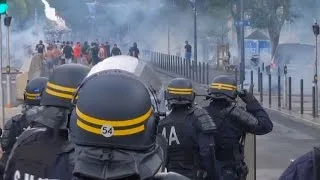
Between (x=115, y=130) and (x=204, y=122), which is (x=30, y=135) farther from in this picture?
(x=204, y=122)

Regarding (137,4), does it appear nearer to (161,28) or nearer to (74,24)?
(161,28)

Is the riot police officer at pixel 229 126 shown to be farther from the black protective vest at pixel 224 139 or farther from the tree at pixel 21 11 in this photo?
the tree at pixel 21 11

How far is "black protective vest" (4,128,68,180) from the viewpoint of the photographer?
338 cm

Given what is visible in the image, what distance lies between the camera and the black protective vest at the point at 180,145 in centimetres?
583

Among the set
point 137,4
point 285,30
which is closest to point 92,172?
point 285,30

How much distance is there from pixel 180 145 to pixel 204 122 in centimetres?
27

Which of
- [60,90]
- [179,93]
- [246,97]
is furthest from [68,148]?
[246,97]

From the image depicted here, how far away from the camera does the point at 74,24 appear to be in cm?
9250

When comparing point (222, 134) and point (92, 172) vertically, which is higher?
point (92, 172)

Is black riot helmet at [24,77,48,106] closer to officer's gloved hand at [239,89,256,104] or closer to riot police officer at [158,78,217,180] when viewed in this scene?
riot police officer at [158,78,217,180]

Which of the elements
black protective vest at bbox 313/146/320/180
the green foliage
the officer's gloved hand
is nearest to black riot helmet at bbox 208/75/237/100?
the officer's gloved hand

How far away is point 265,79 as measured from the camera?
28844mm

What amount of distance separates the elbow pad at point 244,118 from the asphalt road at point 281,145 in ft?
15.7

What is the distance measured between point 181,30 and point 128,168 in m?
51.0
